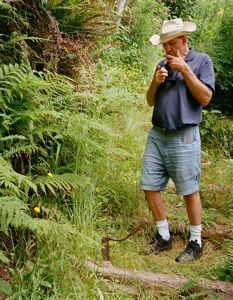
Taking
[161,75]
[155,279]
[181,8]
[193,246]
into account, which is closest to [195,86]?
[161,75]

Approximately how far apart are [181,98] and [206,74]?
0.29 m

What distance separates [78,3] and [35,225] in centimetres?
306

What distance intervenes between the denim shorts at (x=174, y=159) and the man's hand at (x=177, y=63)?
0.52m

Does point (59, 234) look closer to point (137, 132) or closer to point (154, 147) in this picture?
point (154, 147)

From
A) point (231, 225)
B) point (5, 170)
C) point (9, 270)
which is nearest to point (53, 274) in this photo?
point (9, 270)

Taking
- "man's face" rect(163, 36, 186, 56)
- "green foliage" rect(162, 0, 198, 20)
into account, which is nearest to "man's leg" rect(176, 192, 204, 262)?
"man's face" rect(163, 36, 186, 56)

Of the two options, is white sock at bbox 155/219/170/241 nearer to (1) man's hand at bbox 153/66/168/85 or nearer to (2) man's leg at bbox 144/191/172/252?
(2) man's leg at bbox 144/191/172/252

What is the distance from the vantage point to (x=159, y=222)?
3.99 metres

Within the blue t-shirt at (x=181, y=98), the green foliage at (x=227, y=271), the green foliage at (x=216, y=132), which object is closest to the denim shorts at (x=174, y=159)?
the blue t-shirt at (x=181, y=98)

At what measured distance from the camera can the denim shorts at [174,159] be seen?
3.71 meters

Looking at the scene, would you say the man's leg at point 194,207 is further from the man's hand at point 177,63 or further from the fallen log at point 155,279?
the man's hand at point 177,63

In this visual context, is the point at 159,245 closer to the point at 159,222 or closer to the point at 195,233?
the point at 159,222

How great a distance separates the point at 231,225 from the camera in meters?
4.49

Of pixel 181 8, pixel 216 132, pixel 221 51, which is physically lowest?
pixel 216 132
